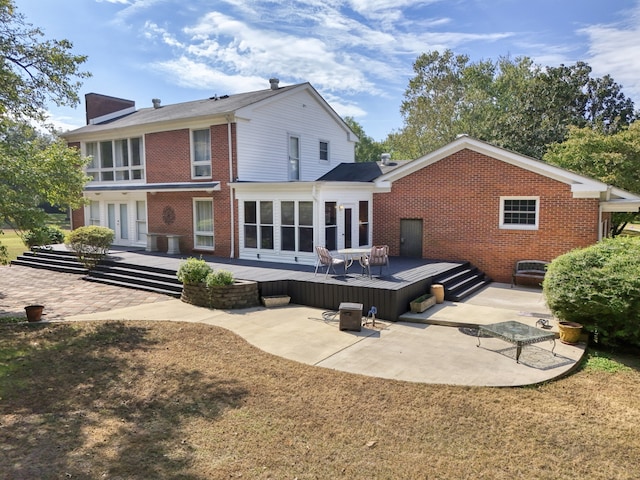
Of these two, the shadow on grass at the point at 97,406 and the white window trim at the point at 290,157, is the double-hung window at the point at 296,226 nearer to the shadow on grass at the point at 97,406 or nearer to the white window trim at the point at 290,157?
the white window trim at the point at 290,157

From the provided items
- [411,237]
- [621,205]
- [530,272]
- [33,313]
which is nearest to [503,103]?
[411,237]

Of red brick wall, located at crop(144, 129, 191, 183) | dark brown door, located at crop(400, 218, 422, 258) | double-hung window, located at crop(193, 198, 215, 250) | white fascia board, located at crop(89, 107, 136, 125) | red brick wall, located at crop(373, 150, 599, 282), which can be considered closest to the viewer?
red brick wall, located at crop(373, 150, 599, 282)

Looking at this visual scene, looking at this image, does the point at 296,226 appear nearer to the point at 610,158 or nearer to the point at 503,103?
the point at 610,158

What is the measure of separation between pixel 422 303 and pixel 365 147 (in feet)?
141

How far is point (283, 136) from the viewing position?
17.9 meters

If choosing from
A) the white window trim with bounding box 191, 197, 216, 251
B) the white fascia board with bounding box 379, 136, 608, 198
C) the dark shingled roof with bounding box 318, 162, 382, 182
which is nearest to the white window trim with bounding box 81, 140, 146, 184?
the white window trim with bounding box 191, 197, 216, 251

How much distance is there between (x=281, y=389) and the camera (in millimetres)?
6145

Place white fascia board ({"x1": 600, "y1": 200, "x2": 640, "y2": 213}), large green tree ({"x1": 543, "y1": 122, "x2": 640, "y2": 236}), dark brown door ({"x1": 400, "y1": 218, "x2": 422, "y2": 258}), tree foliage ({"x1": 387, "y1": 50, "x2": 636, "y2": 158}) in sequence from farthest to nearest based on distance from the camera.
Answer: tree foliage ({"x1": 387, "y1": 50, "x2": 636, "y2": 158})
large green tree ({"x1": 543, "y1": 122, "x2": 640, "y2": 236})
dark brown door ({"x1": 400, "y1": 218, "x2": 422, "y2": 258})
white fascia board ({"x1": 600, "y1": 200, "x2": 640, "y2": 213})

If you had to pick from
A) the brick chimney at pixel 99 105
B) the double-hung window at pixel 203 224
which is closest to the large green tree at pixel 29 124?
the double-hung window at pixel 203 224

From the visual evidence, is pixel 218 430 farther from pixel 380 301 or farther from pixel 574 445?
pixel 380 301

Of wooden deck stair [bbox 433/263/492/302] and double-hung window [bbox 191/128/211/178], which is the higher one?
double-hung window [bbox 191/128/211/178]

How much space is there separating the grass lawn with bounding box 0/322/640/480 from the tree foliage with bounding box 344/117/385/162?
148ft

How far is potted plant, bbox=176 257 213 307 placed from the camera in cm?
1134

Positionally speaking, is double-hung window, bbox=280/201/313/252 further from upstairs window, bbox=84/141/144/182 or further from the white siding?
upstairs window, bbox=84/141/144/182
